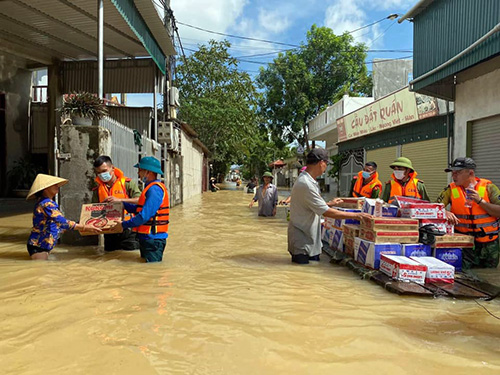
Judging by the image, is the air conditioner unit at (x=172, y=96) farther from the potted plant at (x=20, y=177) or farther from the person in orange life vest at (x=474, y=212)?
the person in orange life vest at (x=474, y=212)

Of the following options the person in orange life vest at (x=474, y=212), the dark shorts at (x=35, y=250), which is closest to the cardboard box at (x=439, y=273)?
the person in orange life vest at (x=474, y=212)

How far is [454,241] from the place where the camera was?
4.93 meters

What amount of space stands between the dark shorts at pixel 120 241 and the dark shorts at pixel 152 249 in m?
0.91

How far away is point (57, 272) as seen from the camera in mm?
4887

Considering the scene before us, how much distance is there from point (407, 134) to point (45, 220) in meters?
11.7

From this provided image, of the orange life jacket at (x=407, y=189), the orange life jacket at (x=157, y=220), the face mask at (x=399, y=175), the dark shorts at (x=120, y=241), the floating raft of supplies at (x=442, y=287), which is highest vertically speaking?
the face mask at (x=399, y=175)

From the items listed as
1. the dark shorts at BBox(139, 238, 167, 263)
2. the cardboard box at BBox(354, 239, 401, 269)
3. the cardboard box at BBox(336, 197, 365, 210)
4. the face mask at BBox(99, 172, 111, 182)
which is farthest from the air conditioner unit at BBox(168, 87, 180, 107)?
the cardboard box at BBox(354, 239, 401, 269)

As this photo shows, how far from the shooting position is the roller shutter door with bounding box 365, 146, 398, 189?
14.5 meters

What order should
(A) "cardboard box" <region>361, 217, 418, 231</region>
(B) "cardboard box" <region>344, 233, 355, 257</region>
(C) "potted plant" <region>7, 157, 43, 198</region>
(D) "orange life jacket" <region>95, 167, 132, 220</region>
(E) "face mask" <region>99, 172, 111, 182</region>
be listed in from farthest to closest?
(C) "potted plant" <region>7, 157, 43, 198</region> → (D) "orange life jacket" <region>95, 167, 132, 220</region> → (E) "face mask" <region>99, 172, 111, 182</region> → (B) "cardboard box" <region>344, 233, 355, 257</region> → (A) "cardboard box" <region>361, 217, 418, 231</region>

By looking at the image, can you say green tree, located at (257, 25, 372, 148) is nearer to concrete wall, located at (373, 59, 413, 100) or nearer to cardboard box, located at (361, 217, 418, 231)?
concrete wall, located at (373, 59, 413, 100)

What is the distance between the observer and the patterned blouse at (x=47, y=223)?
5.14 meters

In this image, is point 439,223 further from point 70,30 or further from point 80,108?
point 70,30

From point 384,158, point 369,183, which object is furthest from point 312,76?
point 369,183

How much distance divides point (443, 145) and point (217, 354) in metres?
10.3
